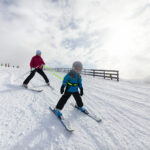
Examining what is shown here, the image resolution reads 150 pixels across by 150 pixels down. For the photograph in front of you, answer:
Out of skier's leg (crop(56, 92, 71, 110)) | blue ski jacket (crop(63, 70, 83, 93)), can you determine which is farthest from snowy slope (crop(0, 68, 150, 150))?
blue ski jacket (crop(63, 70, 83, 93))

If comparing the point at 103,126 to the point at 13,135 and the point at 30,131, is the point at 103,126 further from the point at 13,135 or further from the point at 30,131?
the point at 13,135

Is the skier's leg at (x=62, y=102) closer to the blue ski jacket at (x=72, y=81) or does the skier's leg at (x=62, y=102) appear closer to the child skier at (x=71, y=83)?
the child skier at (x=71, y=83)

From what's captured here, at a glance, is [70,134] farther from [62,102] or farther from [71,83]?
[71,83]

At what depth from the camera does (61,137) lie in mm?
1830

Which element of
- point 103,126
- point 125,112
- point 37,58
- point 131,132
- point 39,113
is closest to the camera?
point 131,132

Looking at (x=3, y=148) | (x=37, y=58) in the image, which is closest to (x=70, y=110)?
(x=3, y=148)

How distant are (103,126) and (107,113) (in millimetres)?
680

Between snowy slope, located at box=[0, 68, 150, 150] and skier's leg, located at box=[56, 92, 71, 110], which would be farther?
skier's leg, located at box=[56, 92, 71, 110]

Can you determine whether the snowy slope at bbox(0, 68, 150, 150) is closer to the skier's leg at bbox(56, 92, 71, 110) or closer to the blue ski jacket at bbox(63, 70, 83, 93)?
the skier's leg at bbox(56, 92, 71, 110)

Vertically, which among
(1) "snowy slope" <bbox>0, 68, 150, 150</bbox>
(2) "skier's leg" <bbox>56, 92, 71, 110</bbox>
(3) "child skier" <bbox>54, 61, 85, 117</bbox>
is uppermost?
(3) "child skier" <bbox>54, 61, 85, 117</bbox>

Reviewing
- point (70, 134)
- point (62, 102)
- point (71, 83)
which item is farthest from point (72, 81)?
point (70, 134)

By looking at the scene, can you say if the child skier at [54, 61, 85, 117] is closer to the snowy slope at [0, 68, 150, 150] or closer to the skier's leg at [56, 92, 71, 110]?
the skier's leg at [56, 92, 71, 110]

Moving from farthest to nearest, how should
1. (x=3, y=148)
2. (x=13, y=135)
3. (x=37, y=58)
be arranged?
(x=37, y=58), (x=13, y=135), (x=3, y=148)

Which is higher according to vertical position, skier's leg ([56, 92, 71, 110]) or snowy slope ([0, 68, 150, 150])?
skier's leg ([56, 92, 71, 110])
